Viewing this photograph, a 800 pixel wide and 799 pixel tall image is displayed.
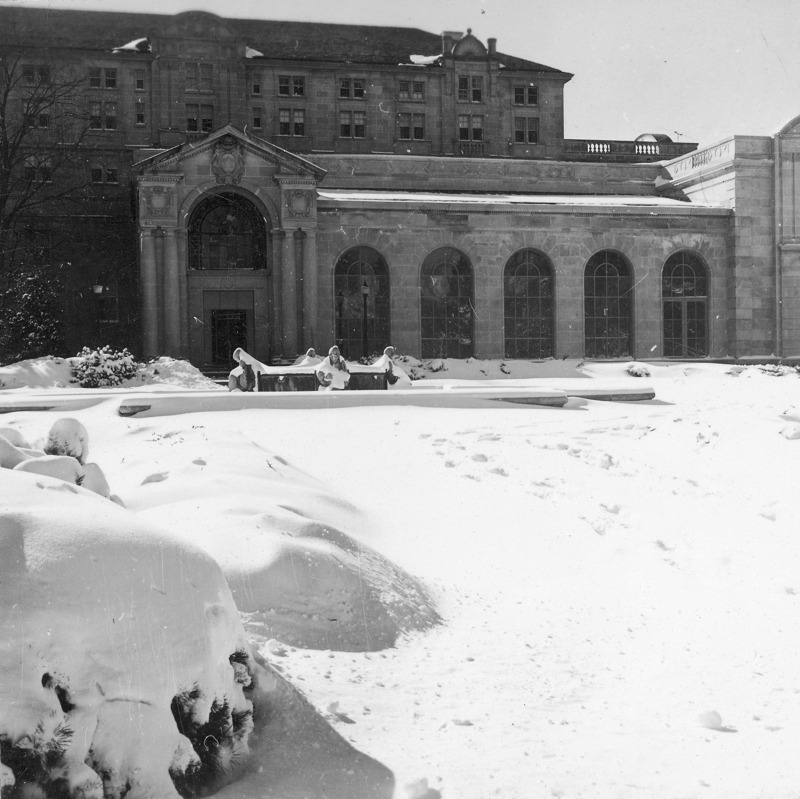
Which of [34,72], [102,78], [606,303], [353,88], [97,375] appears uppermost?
[34,72]

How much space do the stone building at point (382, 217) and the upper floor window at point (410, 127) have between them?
0.36 ft

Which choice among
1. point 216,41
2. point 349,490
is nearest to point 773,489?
point 349,490

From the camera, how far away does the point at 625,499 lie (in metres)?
12.2

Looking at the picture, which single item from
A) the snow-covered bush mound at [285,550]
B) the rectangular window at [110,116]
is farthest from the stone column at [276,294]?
the snow-covered bush mound at [285,550]

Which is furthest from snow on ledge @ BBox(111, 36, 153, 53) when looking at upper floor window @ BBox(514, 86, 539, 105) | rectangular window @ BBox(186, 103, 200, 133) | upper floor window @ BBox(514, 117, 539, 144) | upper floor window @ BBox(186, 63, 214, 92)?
upper floor window @ BBox(514, 117, 539, 144)

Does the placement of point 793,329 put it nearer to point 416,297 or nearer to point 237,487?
point 416,297

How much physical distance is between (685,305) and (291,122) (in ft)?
67.5

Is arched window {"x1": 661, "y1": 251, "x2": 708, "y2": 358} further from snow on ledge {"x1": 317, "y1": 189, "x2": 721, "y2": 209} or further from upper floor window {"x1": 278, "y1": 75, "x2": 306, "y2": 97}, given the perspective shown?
upper floor window {"x1": 278, "y1": 75, "x2": 306, "y2": 97}

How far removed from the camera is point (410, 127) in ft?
152

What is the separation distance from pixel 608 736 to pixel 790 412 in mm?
11418

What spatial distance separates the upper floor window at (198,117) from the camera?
1735 inches

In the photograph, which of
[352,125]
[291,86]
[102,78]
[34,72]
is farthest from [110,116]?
[352,125]

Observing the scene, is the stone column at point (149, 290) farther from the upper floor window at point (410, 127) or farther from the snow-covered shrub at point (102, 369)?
the upper floor window at point (410, 127)

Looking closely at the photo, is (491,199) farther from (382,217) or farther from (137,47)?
(137,47)
